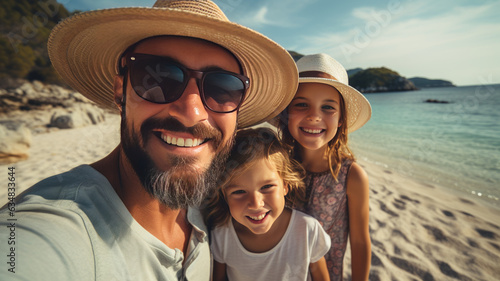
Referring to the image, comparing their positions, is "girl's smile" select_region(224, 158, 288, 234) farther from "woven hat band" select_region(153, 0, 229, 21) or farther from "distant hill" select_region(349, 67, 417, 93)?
"distant hill" select_region(349, 67, 417, 93)

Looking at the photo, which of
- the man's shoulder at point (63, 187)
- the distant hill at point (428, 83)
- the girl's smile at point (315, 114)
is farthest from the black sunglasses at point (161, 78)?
the distant hill at point (428, 83)

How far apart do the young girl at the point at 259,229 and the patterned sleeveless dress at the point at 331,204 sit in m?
0.31

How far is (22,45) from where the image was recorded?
18922 mm

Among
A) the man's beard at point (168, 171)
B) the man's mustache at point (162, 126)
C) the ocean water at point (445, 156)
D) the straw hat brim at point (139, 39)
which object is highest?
the straw hat brim at point (139, 39)

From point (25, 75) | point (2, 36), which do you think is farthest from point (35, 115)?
point (2, 36)

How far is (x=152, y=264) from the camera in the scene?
1.11 m

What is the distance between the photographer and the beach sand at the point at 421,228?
9.77ft

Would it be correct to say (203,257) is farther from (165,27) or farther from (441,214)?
(441,214)

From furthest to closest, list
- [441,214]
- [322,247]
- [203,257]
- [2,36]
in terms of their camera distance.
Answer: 1. [2,36]
2. [441,214]
3. [322,247]
4. [203,257]

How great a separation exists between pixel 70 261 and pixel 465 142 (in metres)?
15.3

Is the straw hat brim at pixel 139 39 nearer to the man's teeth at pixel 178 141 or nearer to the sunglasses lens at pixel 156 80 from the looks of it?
the sunglasses lens at pixel 156 80

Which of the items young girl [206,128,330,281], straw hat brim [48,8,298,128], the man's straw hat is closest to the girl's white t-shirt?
young girl [206,128,330,281]

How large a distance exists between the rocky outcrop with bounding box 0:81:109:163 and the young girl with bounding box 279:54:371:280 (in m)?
8.50

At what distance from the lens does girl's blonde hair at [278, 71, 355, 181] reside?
198 cm
